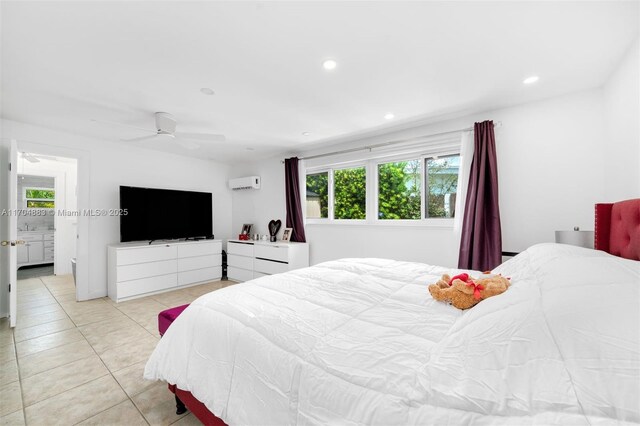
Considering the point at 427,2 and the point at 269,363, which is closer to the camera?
the point at 269,363

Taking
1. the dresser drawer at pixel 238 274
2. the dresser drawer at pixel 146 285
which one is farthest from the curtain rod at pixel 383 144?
the dresser drawer at pixel 146 285

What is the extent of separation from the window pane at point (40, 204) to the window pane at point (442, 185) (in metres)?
8.47

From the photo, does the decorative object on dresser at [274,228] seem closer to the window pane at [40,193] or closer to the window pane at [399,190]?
the window pane at [399,190]

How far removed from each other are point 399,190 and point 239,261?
3105 mm

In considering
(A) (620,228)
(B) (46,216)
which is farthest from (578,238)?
(B) (46,216)

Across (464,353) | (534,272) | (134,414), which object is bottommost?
(134,414)

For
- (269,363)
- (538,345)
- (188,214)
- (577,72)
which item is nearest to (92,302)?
(188,214)

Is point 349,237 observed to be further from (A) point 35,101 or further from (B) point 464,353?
(A) point 35,101

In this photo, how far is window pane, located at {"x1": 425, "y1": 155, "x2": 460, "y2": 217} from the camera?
3.20 metres

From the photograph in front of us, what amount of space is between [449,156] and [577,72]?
131cm

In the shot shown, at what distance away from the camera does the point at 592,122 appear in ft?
7.78

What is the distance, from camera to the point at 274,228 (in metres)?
4.72

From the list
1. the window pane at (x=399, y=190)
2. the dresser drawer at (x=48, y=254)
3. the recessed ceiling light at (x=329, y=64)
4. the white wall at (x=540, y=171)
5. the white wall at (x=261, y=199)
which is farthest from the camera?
the dresser drawer at (x=48, y=254)

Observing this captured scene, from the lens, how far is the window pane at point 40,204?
611 cm
